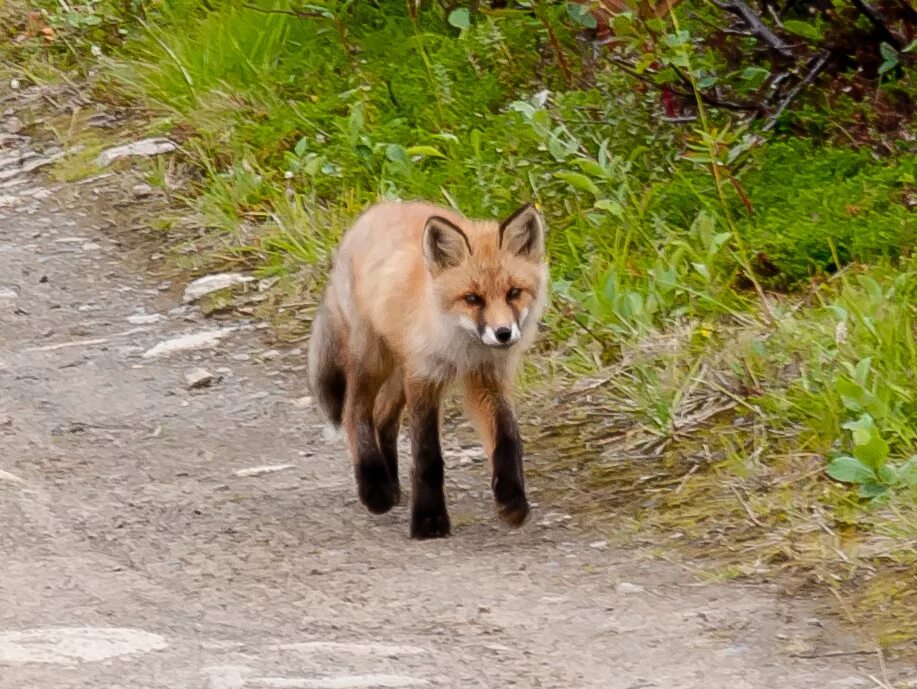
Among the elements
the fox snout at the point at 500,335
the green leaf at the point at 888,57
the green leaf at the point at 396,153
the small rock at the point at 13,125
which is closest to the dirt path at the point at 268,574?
the fox snout at the point at 500,335

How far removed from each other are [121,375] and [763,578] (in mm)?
2994

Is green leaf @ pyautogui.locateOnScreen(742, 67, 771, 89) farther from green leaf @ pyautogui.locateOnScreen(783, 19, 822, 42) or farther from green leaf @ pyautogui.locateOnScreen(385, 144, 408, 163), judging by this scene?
green leaf @ pyautogui.locateOnScreen(385, 144, 408, 163)

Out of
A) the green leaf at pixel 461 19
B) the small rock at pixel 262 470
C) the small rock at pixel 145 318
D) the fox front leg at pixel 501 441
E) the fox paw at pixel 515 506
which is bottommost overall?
the small rock at pixel 145 318

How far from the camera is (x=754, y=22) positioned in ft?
19.2

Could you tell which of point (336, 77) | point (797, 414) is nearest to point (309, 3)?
point (336, 77)

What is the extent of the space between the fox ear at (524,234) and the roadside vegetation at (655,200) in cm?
64

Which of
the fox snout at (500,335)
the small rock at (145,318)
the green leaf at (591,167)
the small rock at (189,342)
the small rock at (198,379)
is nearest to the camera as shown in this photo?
the fox snout at (500,335)

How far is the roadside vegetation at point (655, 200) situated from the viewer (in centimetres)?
451

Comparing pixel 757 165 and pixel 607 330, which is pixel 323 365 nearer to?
pixel 607 330

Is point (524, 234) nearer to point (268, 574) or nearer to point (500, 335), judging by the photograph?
point (500, 335)

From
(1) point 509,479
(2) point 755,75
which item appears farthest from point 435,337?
(2) point 755,75

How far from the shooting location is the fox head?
4.58m

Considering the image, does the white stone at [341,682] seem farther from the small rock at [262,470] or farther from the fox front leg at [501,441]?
the small rock at [262,470]

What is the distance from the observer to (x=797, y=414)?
479cm
